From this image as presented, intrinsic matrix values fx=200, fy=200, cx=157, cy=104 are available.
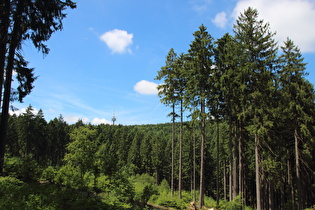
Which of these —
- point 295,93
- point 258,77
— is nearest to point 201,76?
point 258,77

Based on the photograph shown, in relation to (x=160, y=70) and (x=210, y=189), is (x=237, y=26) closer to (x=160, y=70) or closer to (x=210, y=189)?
(x=160, y=70)

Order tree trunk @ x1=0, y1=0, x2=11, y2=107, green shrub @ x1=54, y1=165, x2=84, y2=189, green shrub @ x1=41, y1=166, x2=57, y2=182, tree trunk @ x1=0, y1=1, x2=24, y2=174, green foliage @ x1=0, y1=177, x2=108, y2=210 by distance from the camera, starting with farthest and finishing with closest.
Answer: green shrub @ x1=54, y1=165, x2=84, y2=189 → green shrub @ x1=41, y1=166, x2=57, y2=182 → tree trunk @ x1=0, y1=1, x2=24, y2=174 → tree trunk @ x1=0, y1=0, x2=11, y2=107 → green foliage @ x1=0, y1=177, x2=108, y2=210

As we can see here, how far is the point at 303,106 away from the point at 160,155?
44607mm

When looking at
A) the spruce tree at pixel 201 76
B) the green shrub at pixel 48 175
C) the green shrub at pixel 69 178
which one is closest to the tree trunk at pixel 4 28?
Result: the green shrub at pixel 48 175

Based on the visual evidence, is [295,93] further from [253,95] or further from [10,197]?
[10,197]

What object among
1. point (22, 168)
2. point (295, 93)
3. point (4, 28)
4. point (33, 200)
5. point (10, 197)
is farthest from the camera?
point (295, 93)

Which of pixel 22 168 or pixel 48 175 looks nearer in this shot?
pixel 22 168

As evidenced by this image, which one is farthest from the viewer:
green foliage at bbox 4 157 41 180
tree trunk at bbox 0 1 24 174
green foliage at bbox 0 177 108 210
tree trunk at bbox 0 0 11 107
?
green foliage at bbox 4 157 41 180

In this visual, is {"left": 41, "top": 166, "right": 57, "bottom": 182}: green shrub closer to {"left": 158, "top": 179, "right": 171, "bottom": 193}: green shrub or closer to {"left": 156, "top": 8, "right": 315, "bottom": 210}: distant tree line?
{"left": 156, "top": 8, "right": 315, "bottom": 210}: distant tree line

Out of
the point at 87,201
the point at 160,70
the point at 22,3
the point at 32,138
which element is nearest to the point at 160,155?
the point at 32,138

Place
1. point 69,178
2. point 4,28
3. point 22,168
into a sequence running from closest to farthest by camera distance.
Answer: point 4,28 → point 22,168 → point 69,178

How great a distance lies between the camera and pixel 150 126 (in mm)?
197625

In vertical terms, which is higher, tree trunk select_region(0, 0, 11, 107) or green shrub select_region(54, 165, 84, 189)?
tree trunk select_region(0, 0, 11, 107)

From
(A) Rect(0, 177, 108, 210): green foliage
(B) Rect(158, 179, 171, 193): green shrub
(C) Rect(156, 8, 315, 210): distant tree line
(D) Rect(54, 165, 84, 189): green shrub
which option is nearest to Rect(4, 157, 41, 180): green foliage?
(D) Rect(54, 165, 84, 189): green shrub
